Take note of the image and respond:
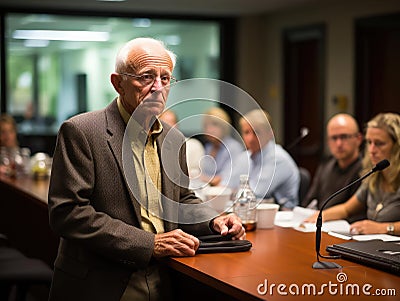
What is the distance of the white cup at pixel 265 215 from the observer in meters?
3.13

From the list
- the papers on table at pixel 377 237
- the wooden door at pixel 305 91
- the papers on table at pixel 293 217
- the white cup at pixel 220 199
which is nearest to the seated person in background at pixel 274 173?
the white cup at pixel 220 199

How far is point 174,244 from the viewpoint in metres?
2.47

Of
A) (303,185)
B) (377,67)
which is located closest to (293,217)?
(303,185)

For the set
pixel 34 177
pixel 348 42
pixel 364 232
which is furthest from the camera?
pixel 348 42

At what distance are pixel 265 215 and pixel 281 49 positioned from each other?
5768mm

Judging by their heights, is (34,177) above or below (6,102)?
below

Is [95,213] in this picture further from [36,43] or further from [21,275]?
[36,43]

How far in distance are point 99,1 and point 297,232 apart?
5130 mm

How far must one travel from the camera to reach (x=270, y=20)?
29.3 feet

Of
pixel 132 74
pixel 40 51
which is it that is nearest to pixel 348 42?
pixel 40 51

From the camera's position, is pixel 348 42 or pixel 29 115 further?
pixel 29 115

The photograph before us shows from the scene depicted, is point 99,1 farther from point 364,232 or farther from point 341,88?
point 364,232

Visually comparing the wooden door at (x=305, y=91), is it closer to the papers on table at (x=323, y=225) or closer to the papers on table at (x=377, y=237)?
the papers on table at (x=323, y=225)

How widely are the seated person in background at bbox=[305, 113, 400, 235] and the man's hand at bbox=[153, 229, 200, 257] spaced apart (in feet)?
3.64
